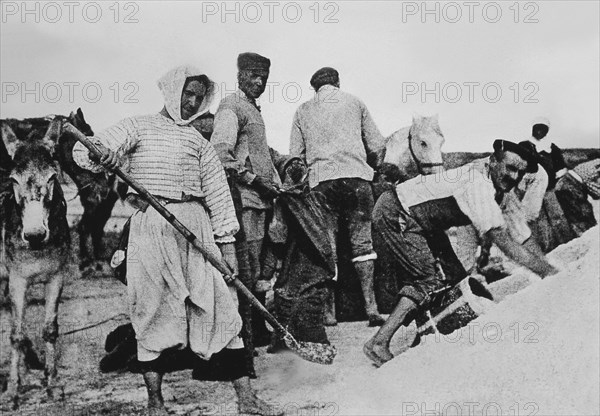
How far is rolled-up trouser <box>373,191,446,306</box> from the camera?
486 centimetres

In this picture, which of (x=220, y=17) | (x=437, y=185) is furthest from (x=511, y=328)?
(x=220, y=17)

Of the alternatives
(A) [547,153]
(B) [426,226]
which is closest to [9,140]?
(B) [426,226]

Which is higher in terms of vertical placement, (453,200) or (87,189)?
(87,189)

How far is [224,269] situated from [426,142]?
1.66 meters

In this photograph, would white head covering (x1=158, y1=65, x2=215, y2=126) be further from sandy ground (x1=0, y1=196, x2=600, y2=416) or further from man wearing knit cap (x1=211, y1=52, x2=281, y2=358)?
sandy ground (x1=0, y1=196, x2=600, y2=416)

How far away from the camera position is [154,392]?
4227 millimetres

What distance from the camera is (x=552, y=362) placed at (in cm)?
483

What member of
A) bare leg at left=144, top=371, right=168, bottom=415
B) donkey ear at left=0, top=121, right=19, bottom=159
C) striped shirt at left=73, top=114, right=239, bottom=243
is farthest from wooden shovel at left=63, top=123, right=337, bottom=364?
bare leg at left=144, top=371, right=168, bottom=415

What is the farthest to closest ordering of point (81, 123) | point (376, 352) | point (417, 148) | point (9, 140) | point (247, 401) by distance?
1. point (417, 148)
2. point (376, 352)
3. point (81, 123)
4. point (9, 140)
5. point (247, 401)

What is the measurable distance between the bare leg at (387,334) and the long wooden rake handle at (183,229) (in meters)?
0.63

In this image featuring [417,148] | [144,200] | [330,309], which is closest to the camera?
[144,200]

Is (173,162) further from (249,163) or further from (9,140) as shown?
(9,140)

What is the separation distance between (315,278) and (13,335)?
1.76m

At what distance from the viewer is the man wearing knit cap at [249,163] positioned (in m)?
4.61
